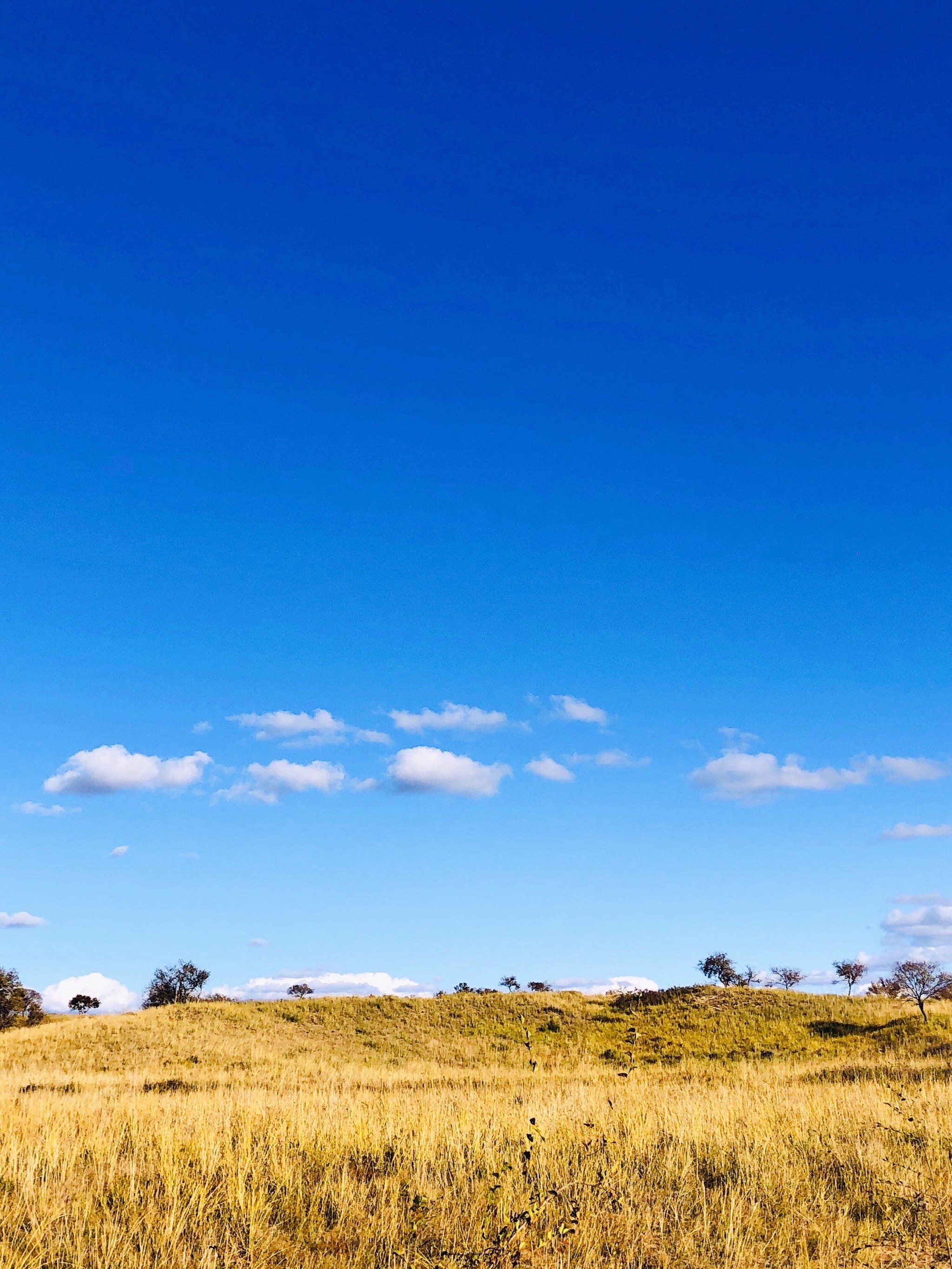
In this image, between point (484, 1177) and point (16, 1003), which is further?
point (16, 1003)

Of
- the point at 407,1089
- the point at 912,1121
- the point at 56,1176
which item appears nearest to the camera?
the point at 56,1176

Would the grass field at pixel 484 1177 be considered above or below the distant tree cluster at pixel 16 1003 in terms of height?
above

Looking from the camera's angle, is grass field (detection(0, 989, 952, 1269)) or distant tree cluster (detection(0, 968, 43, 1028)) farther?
distant tree cluster (detection(0, 968, 43, 1028))

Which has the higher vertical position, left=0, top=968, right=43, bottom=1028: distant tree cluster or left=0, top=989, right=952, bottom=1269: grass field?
left=0, top=989, right=952, bottom=1269: grass field

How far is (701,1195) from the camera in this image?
8.05 metres

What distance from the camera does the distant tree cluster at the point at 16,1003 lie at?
6719 cm

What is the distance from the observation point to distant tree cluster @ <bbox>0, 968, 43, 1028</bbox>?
67.2 metres

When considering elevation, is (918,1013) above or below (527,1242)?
below

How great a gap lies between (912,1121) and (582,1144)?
193 inches

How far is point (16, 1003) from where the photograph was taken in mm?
70125

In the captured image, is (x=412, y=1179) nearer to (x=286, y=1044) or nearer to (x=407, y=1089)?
(x=407, y=1089)

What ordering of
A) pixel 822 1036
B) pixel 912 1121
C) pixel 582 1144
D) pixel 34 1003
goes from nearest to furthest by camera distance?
pixel 582 1144
pixel 912 1121
pixel 822 1036
pixel 34 1003

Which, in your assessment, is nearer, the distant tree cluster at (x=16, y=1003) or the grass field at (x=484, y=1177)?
the grass field at (x=484, y=1177)

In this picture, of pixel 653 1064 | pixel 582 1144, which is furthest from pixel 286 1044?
pixel 582 1144
